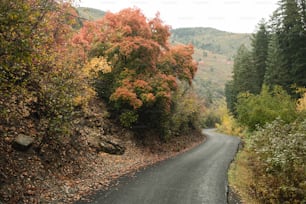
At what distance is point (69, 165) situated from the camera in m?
12.0

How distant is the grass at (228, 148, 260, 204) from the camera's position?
11.0m

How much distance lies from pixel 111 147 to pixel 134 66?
5.73 meters

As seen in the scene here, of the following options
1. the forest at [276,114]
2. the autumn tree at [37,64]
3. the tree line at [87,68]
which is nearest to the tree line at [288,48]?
the forest at [276,114]

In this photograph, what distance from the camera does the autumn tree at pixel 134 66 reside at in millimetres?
17906

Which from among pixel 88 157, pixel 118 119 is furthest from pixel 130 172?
pixel 118 119

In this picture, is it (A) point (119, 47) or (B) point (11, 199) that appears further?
(A) point (119, 47)

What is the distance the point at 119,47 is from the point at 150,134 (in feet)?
22.3

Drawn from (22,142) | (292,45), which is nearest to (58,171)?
(22,142)

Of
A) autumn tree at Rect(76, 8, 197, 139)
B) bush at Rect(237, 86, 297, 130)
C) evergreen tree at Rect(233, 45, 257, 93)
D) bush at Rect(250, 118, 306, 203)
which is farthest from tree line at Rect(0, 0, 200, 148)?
evergreen tree at Rect(233, 45, 257, 93)

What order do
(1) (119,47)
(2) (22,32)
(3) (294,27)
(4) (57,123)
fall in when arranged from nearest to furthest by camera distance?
(2) (22,32)
(4) (57,123)
(1) (119,47)
(3) (294,27)

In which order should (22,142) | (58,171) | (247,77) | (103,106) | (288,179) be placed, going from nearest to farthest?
1. (288,179)
2. (22,142)
3. (58,171)
4. (103,106)
5. (247,77)

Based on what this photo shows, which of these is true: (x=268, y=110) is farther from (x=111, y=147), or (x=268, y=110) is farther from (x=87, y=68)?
(x=87, y=68)

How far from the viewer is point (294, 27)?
2952 centimetres

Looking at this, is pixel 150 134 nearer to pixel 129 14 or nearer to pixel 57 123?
pixel 129 14
